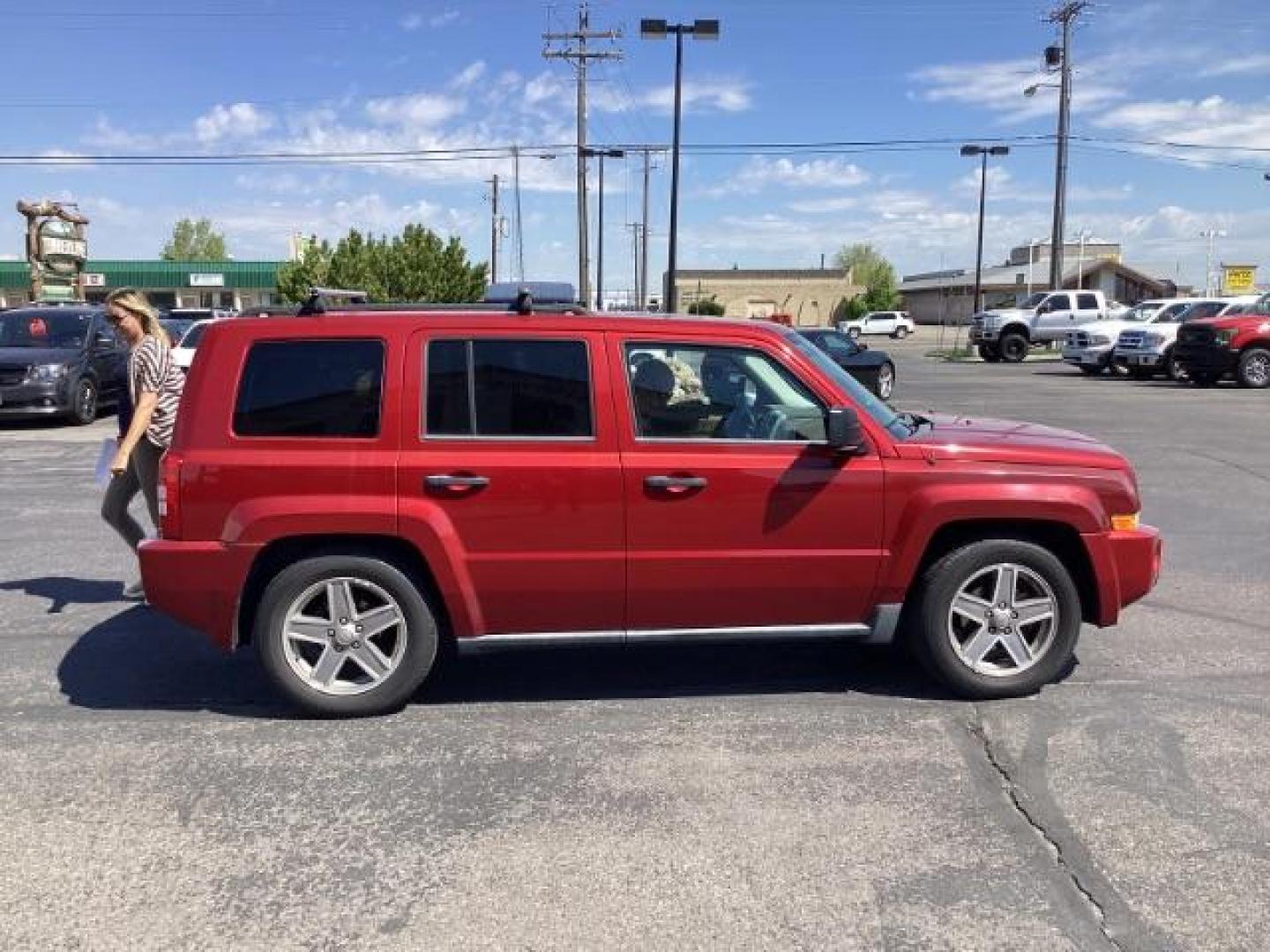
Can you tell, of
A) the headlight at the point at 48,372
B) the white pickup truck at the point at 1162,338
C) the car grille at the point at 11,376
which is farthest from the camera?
the white pickup truck at the point at 1162,338

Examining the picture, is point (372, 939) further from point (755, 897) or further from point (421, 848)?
point (755, 897)

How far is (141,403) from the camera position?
19.3 feet

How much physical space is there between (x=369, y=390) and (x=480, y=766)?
157 cm

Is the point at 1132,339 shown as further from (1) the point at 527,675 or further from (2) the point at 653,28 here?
(1) the point at 527,675

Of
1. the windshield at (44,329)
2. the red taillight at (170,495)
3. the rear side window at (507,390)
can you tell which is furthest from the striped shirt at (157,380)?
the windshield at (44,329)

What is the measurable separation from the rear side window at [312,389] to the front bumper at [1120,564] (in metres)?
3.11

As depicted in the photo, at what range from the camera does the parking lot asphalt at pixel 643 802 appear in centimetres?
311

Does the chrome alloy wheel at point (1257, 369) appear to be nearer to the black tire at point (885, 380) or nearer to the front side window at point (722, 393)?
the black tire at point (885, 380)

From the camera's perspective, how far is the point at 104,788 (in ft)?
13.0

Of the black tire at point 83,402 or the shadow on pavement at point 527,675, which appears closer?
the shadow on pavement at point 527,675

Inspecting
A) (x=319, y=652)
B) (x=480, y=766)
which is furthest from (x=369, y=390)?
(x=480, y=766)

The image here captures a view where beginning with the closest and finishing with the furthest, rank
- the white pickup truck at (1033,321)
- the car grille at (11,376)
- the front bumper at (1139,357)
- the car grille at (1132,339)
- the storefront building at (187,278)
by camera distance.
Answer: the car grille at (11,376) < the front bumper at (1139,357) < the car grille at (1132,339) < the white pickup truck at (1033,321) < the storefront building at (187,278)

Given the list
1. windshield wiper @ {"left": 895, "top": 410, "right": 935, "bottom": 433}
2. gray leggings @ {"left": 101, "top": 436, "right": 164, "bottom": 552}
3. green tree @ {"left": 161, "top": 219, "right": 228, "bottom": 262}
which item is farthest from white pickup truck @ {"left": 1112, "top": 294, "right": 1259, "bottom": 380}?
green tree @ {"left": 161, "top": 219, "right": 228, "bottom": 262}

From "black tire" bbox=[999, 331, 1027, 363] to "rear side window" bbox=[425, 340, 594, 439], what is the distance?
111 feet
